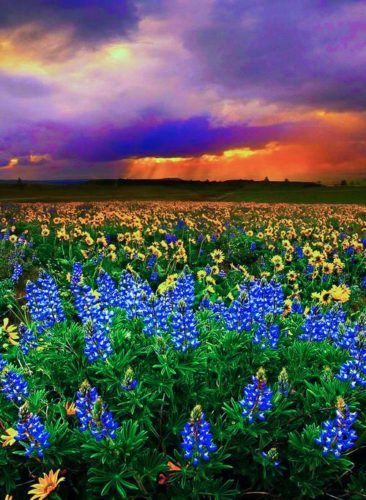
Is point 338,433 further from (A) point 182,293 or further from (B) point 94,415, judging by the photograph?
(A) point 182,293

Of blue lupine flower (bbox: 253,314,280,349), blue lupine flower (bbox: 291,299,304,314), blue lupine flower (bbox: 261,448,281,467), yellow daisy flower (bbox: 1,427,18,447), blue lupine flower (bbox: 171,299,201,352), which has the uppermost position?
blue lupine flower (bbox: 171,299,201,352)

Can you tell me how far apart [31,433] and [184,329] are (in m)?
1.30

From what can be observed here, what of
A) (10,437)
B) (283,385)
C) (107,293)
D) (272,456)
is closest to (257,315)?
(283,385)

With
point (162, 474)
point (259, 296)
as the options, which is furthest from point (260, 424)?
point (259, 296)

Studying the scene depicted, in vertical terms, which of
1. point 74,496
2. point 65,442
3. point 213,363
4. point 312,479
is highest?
point 213,363

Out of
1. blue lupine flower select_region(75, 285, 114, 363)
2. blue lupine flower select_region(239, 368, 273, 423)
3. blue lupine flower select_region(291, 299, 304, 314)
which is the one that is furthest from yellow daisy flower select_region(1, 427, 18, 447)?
blue lupine flower select_region(291, 299, 304, 314)

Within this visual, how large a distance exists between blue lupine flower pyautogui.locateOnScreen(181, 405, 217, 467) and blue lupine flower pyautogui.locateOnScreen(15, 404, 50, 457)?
3.02ft

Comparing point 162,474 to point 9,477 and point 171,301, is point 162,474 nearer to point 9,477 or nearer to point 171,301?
point 9,477

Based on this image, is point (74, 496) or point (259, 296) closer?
point (74, 496)

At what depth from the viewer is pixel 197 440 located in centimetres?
275

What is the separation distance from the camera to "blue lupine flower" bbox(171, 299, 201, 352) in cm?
342

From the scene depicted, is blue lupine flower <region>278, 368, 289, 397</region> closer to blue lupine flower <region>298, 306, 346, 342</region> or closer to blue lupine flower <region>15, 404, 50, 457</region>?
blue lupine flower <region>298, 306, 346, 342</region>

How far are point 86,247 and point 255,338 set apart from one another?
9104 millimetres

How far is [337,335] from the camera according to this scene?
4.37 meters
